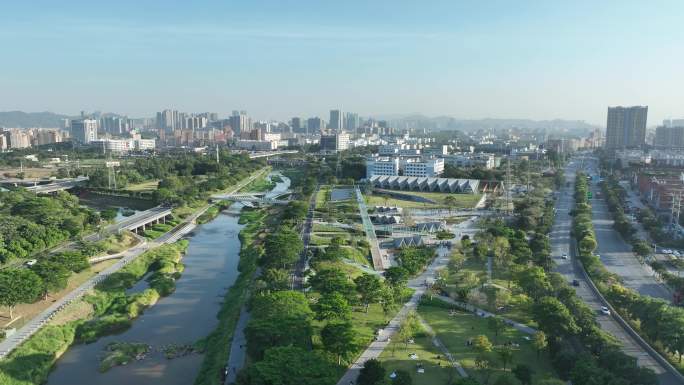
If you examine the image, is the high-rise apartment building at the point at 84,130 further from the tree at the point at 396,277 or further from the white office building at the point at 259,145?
the tree at the point at 396,277

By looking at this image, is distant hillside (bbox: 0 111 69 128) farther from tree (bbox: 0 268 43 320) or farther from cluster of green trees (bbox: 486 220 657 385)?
cluster of green trees (bbox: 486 220 657 385)

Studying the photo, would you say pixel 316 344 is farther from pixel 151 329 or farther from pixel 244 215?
pixel 244 215

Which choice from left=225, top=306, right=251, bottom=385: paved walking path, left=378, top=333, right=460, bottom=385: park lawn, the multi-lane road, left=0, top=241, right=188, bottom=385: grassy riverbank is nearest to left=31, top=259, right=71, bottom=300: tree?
left=0, top=241, right=188, bottom=385: grassy riverbank

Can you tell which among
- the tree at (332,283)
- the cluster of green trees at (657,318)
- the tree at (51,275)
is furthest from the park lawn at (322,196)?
the cluster of green trees at (657,318)

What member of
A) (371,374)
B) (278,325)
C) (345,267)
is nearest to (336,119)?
(345,267)

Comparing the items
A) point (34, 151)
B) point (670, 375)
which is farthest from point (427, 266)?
point (34, 151)

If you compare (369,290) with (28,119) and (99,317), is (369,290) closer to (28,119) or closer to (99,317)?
(99,317)
